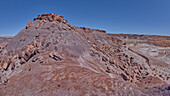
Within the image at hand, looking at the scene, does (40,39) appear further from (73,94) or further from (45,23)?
(73,94)

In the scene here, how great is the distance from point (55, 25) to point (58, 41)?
463cm

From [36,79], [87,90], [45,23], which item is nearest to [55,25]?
[45,23]

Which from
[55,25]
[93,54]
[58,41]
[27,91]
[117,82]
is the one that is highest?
[55,25]

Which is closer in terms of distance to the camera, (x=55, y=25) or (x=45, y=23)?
(x=55, y=25)

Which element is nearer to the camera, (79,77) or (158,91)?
(158,91)

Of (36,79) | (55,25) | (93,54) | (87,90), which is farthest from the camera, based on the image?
(55,25)

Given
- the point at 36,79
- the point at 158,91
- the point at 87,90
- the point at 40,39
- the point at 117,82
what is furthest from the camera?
the point at 40,39

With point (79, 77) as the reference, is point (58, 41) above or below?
above

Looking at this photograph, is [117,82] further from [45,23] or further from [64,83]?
[45,23]

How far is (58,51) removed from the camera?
876cm

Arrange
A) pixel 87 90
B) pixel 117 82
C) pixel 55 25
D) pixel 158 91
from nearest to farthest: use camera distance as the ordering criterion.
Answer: pixel 158 91 < pixel 87 90 < pixel 117 82 < pixel 55 25

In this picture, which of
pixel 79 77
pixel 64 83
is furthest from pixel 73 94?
pixel 79 77

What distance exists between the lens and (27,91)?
14.2ft

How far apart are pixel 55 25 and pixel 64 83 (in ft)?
35.2
